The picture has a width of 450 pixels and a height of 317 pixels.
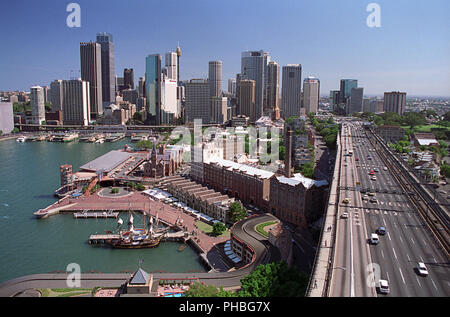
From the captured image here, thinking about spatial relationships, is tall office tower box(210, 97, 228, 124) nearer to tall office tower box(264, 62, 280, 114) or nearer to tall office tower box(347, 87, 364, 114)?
tall office tower box(264, 62, 280, 114)

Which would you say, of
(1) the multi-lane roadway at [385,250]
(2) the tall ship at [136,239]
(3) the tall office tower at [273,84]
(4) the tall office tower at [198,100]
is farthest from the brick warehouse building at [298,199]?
(3) the tall office tower at [273,84]

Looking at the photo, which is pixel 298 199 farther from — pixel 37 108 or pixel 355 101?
pixel 355 101

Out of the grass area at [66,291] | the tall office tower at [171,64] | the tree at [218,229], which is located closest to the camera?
the grass area at [66,291]

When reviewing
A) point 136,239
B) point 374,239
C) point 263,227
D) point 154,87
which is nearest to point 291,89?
point 154,87

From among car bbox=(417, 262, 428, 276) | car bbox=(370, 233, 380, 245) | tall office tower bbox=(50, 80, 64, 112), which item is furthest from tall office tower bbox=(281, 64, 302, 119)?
car bbox=(417, 262, 428, 276)

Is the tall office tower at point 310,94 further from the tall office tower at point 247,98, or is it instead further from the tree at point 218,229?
the tree at point 218,229
